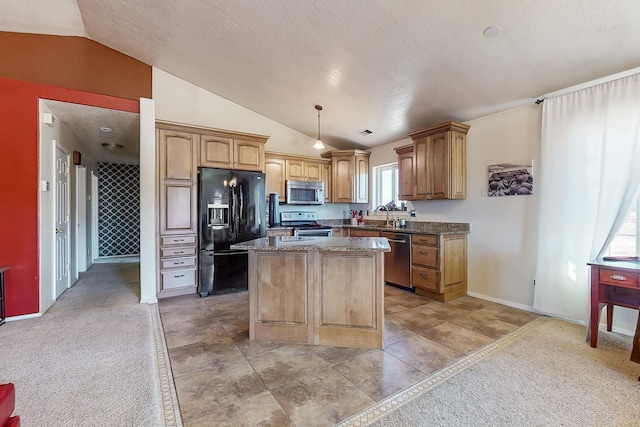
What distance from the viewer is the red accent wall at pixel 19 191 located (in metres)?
3.09

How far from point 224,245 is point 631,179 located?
4.52 metres

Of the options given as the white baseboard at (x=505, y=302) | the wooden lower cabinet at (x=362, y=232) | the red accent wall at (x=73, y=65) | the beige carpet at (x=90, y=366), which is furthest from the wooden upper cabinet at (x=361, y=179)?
the beige carpet at (x=90, y=366)

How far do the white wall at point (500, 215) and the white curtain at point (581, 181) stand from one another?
0.20m

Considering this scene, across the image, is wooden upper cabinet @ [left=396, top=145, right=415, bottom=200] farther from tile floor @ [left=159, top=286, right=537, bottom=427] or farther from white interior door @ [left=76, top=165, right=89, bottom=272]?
white interior door @ [left=76, top=165, right=89, bottom=272]

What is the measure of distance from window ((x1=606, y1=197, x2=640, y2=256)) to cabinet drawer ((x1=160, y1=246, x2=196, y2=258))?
4.84m

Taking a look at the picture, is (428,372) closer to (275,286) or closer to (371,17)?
(275,286)

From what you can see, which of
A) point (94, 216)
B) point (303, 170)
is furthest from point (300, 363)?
point (94, 216)

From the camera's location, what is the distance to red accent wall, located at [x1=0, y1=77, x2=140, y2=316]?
122 inches

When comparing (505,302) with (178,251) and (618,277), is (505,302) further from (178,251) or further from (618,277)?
(178,251)

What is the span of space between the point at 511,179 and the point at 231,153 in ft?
12.4

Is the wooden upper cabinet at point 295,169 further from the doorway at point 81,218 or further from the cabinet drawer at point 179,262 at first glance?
the doorway at point 81,218

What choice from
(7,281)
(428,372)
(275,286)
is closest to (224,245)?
(275,286)

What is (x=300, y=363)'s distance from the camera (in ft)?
7.32

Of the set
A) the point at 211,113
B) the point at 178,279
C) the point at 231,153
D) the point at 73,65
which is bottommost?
the point at 178,279
